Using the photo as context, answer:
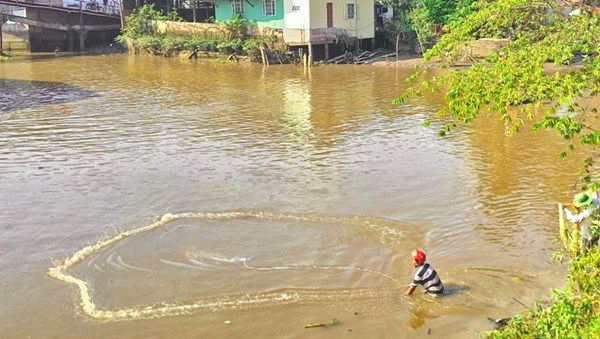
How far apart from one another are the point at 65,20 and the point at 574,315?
46.7 meters

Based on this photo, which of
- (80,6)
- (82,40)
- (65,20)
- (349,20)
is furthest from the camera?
(82,40)

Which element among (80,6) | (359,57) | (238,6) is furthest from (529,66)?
(80,6)

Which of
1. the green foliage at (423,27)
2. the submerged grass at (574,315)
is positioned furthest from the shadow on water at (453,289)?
the green foliage at (423,27)

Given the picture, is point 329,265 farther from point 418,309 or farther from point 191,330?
point 191,330

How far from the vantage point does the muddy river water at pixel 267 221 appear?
9.15 metres

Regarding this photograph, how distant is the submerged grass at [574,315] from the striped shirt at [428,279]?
3.17 m

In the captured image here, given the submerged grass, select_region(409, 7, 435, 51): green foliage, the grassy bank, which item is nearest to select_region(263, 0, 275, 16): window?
the grassy bank

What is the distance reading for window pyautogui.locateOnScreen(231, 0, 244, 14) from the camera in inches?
1606

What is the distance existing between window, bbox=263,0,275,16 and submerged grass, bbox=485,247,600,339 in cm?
3437

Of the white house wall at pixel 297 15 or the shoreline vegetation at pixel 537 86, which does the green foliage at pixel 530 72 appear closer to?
the shoreline vegetation at pixel 537 86

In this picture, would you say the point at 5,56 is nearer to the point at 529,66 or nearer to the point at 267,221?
the point at 267,221

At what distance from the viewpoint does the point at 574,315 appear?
207 inches

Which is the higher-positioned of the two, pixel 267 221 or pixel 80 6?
pixel 80 6

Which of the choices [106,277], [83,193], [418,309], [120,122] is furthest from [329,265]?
[120,122]
